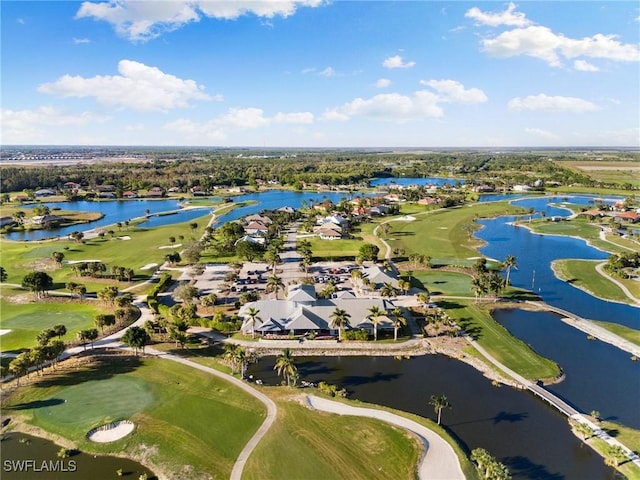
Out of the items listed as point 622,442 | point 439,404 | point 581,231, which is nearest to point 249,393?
point 439,404

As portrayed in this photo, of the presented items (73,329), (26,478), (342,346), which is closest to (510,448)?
(342,346)

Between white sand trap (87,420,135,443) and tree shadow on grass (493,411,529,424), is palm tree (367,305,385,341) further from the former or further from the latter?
white sand trap (87,420,135,443)

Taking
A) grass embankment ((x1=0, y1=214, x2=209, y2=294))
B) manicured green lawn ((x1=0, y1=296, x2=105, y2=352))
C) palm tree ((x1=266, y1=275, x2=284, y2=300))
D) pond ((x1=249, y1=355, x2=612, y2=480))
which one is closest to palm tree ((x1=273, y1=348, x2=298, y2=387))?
pond ((x1=249, y1=355, x2=612, y2=480))

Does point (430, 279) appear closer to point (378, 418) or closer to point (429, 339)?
point (429, 339)

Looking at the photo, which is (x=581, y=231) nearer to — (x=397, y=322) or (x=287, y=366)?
(x=397, y=322)

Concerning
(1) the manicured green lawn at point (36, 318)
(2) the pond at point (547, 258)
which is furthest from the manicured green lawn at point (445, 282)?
(1) the manicured green lawn at point (36, 318)

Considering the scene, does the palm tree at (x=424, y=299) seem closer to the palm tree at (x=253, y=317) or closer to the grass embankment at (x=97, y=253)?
the palm tree at (x=253, y=317)
